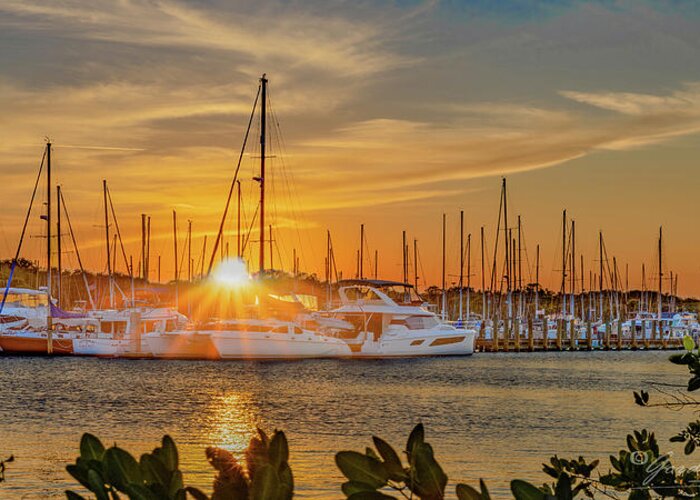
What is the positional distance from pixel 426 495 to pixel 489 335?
95605 mm


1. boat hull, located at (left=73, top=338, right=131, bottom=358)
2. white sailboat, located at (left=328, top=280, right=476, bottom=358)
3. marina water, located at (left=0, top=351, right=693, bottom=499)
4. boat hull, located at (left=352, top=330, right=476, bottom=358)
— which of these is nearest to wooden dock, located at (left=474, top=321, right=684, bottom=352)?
boat hull, located at (left=352, top=330, right=476, bottom=358)

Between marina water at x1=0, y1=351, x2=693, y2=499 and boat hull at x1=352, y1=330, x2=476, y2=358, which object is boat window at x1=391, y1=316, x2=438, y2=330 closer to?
boat hull at x1=352, y1=330, x2=476, y2=358

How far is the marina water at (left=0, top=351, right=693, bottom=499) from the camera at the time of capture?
1194 inches

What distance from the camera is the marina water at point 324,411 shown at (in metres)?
30.3

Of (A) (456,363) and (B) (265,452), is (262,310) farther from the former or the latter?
(B) (265,452)

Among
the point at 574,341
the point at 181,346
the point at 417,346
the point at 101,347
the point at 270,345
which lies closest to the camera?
the point at 270,345

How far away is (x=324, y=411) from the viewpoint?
4566cm

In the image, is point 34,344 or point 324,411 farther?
point 34,344

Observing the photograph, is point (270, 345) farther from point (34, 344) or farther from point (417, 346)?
point (34, 344)

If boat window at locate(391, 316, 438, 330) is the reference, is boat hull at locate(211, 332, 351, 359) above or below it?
below

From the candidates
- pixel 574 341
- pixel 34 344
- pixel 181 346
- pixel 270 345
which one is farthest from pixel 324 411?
pixel 574 341

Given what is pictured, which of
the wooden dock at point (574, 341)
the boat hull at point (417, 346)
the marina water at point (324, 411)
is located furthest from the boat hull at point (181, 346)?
the wooden dock at point (574, 341)

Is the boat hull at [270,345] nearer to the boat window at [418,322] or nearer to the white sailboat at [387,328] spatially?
the white sailboat at [387,328]

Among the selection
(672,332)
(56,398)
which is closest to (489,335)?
(672,332)
